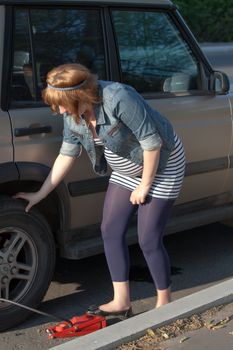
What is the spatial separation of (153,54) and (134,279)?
1598 millimetres

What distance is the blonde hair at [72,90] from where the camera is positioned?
3076 millimetres

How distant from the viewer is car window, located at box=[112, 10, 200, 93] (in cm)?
414

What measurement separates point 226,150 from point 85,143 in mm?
1574

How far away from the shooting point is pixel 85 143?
3.37 metres

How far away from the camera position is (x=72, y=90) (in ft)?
10.1

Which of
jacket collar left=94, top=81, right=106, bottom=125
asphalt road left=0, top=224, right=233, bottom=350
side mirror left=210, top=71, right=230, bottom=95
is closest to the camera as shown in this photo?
jacket collar left=94, top=81, right=106, bottom=125

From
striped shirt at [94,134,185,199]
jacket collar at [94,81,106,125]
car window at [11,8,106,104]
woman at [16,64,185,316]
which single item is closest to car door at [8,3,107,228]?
car window at [11,8,106,104]

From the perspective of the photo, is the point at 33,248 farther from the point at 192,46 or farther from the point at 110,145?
the point at 192,46

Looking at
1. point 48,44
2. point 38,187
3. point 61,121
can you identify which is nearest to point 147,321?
point 38,187

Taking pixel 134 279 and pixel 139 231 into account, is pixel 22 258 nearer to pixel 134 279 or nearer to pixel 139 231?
pixel 139 231

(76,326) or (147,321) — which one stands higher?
(147,321)

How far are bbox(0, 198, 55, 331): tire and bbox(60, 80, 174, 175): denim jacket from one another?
53 centimetres

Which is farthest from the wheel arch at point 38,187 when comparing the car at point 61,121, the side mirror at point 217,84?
the side mirror at point 217,84

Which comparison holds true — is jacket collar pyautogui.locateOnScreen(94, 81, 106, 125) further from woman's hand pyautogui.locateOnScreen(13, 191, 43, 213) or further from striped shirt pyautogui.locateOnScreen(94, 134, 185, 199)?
woman's hand pyautogui.locateOnScreen(13, 191, 43, 213)
